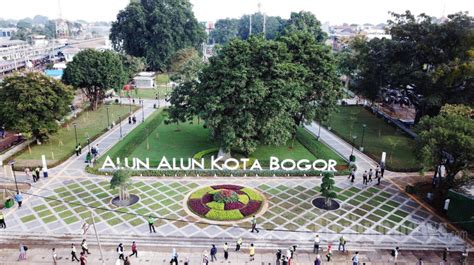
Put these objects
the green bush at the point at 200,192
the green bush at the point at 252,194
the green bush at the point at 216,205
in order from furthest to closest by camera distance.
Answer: the green bush at the point at 200,192 → the green bush at the point at 252,194 → the green bush at the point at 216,205

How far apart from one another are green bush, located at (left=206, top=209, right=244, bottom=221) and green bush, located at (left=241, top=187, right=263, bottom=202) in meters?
2.86

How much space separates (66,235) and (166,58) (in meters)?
79.2

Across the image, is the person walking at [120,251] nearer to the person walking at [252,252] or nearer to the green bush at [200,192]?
the person walking at [252,252]

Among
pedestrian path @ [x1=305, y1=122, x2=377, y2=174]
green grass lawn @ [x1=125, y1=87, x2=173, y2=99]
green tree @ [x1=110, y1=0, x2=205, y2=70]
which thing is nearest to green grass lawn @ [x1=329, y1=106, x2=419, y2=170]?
pedestrian path @ [x1=305, y1=122, x2=377, y2=174]

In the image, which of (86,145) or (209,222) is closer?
(209,222)

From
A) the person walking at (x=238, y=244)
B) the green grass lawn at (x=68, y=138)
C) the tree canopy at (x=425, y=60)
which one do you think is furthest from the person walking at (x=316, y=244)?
the green grass lawn at (x=68, y=138)

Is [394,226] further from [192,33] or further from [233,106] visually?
[192,33]

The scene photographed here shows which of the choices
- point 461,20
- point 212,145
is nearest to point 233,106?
point 212,145

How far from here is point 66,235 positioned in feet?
91.1

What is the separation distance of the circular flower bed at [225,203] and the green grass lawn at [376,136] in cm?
1647

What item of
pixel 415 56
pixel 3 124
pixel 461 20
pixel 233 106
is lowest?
pixel 3 124

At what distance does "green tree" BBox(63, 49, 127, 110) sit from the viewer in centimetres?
5862

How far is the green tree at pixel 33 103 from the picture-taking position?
42.3m

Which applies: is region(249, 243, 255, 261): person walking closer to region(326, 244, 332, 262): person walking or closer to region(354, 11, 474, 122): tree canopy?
region(326, 244, 332, 262): person walking
